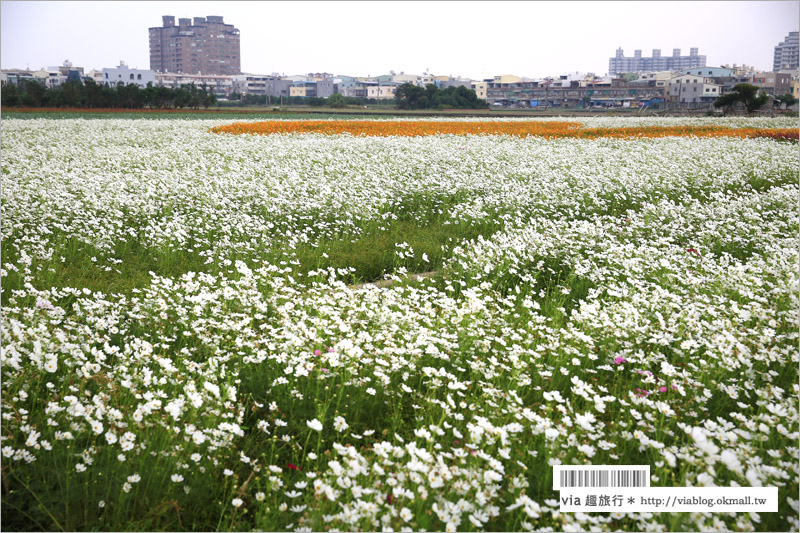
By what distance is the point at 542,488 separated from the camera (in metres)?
2.97

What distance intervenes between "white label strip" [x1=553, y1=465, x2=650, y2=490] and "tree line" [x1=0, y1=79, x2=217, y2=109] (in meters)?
38.6

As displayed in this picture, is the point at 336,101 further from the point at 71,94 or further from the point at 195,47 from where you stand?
the point at 195,47

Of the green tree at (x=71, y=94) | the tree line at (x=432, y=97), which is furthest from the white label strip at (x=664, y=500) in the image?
the tree line at (x=432, y=97)

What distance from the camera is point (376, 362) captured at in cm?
399

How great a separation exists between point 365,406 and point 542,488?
3.96 feet

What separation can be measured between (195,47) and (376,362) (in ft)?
24.3

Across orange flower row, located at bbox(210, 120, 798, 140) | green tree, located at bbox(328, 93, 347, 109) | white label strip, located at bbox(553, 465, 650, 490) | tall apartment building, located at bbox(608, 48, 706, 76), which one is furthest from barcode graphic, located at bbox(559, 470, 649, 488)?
green tree, located at bbox(328, 93, 347, 109)

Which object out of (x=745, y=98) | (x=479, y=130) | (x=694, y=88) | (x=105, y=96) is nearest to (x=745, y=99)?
(x=745, y=98)

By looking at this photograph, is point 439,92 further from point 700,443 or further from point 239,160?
point 700,443

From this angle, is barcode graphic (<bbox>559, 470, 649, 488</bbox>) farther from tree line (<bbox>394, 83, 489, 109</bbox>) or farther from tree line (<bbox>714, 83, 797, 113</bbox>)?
tree line (<bbox>394, 83, 489, 109</bbox>)

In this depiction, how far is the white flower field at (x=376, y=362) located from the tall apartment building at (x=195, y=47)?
2.01m

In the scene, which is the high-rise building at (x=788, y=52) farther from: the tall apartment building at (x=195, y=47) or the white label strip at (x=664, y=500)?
the tall apartment building at (x=195, y=47)

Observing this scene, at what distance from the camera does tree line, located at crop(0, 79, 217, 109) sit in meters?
38.8

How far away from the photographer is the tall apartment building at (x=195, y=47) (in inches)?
267
